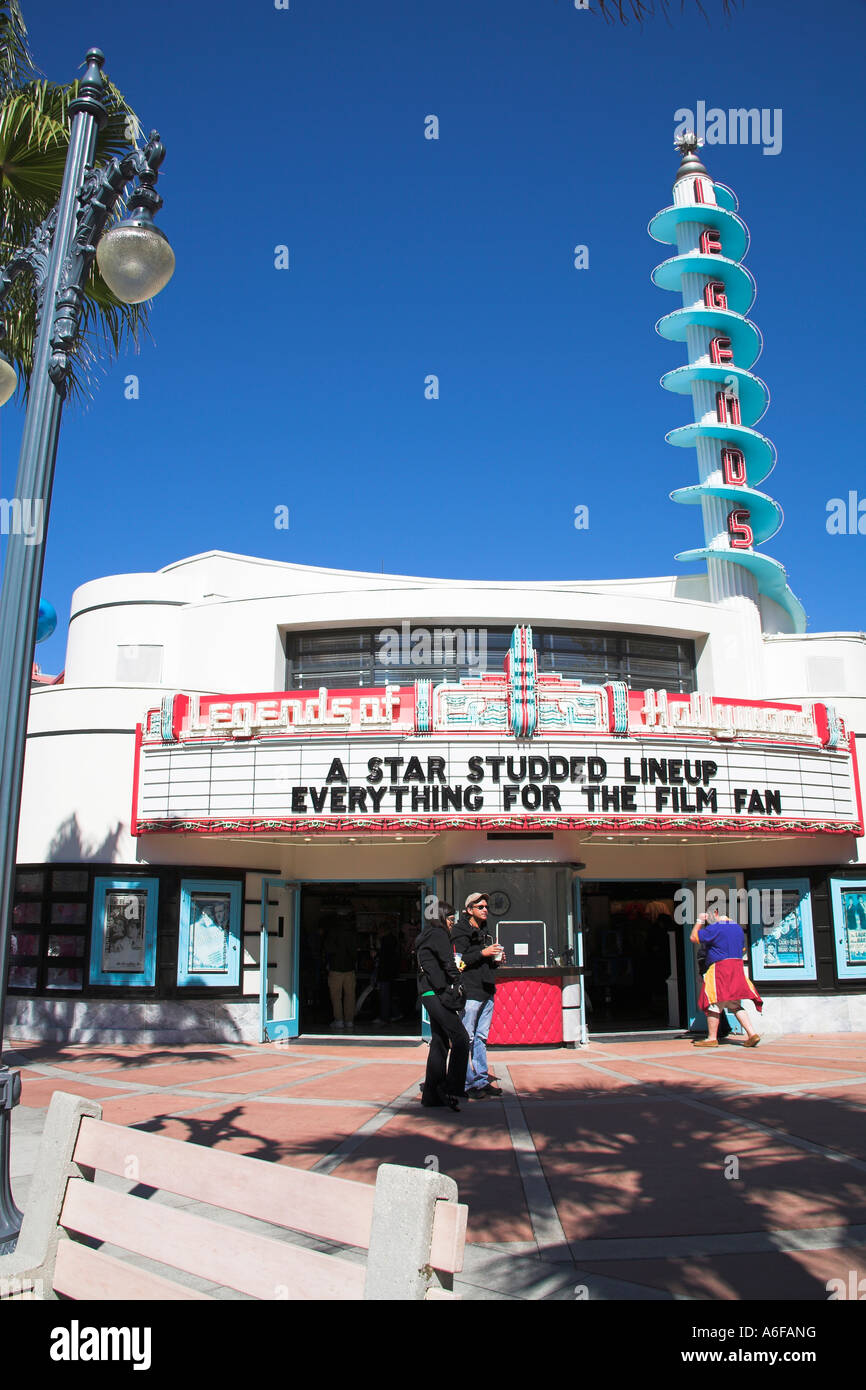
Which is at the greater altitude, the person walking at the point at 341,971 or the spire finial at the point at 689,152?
the spire finial at the point at 689,152

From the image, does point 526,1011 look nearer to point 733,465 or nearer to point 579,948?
point 579,948

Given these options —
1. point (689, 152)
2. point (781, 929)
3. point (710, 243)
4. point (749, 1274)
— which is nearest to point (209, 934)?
point (781, 929)

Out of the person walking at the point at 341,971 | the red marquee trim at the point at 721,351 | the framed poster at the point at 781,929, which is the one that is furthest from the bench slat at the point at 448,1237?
the red marquee trim at the point at 721,351

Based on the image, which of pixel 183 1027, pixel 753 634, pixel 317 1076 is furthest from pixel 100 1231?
pixel 753 634

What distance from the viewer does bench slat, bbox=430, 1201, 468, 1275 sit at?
2660mm

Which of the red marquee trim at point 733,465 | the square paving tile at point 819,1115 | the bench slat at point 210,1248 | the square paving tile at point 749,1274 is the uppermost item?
the red marquee trim at point 733,465

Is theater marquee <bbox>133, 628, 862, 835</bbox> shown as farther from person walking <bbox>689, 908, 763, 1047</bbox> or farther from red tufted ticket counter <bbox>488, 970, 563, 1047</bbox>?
red tufted ticket counter <bbox>488, 970, 563, 1047</bbox>

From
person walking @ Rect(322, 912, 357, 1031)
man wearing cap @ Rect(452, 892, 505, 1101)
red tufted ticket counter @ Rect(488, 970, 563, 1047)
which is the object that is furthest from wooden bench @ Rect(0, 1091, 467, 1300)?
person walking @ Rect(322, 912, 357, 1031)

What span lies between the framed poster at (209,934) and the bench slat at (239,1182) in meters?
11.0

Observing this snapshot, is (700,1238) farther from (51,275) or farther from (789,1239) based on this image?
(51,275)

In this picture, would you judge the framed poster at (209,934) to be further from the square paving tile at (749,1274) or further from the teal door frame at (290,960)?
the square paving tile at (749,1274)

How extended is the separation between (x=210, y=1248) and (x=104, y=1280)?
1.74 feet

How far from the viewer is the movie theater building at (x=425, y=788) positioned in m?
13.3
